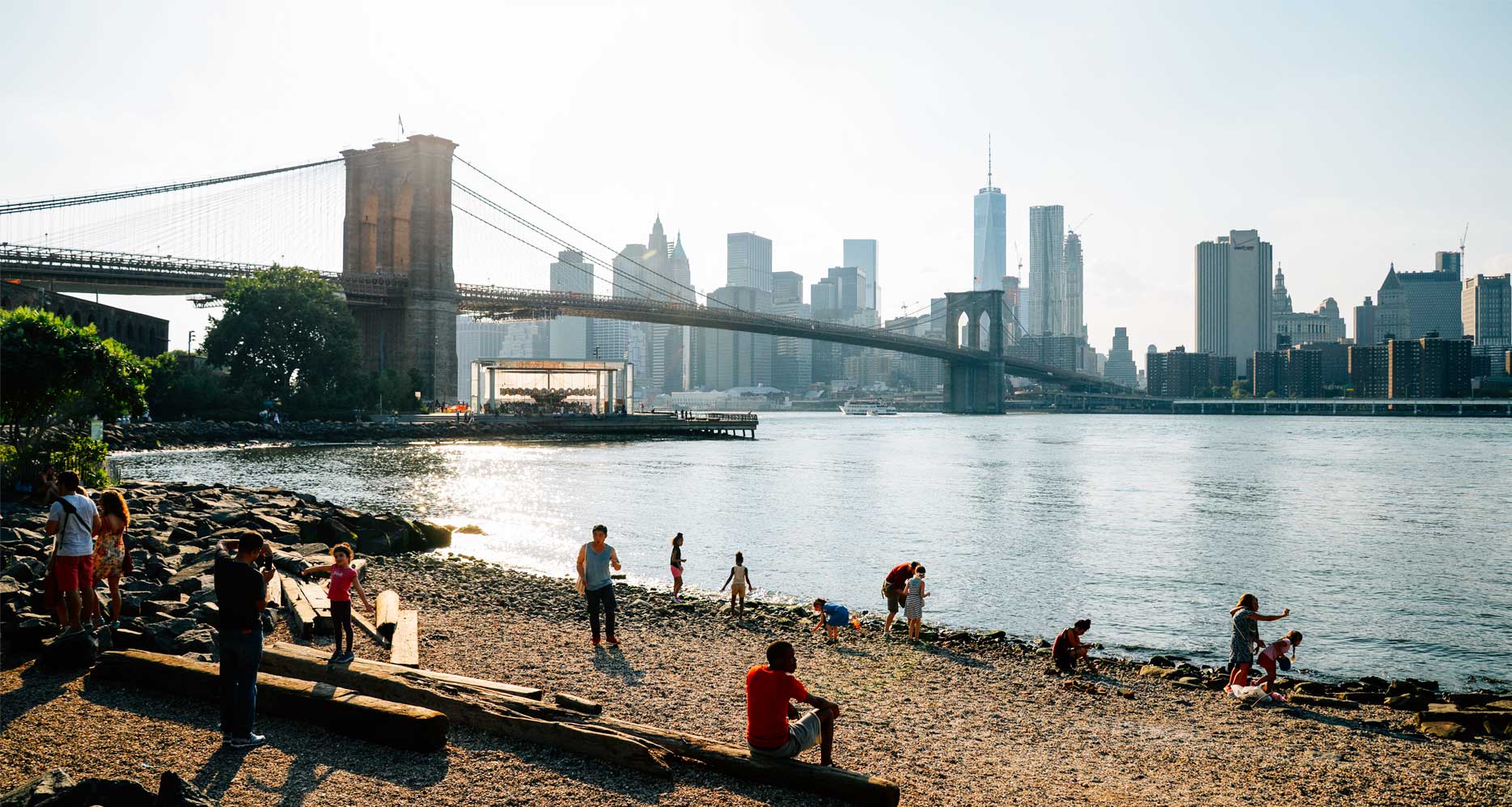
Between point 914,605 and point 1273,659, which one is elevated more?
point 914,605

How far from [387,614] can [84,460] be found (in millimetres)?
12899

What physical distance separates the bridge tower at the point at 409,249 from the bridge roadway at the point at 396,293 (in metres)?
1.79

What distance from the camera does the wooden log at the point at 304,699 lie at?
7.32m

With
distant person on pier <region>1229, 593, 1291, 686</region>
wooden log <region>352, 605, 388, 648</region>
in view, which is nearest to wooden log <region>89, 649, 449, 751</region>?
wooden log <region>352, 605, 388, 648</region>

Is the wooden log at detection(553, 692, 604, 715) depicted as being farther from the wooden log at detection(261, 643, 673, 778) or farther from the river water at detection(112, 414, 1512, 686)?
the river water at detection(112, 414, 1512, 686)

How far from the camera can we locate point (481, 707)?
25.7ft

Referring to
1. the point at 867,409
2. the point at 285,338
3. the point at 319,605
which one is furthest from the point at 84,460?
the point at 867,409

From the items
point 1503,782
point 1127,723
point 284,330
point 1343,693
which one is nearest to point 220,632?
point 1127,723

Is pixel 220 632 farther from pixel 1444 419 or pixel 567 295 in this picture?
pixel 1444 419

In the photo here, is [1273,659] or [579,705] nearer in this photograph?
[579,705]

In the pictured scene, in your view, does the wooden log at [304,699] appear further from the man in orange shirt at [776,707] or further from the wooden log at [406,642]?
the man in orange shirt at [776,707]

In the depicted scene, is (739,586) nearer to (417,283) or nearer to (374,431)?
(374,431)

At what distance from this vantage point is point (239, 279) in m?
67.1

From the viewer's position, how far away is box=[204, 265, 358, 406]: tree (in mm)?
64375
